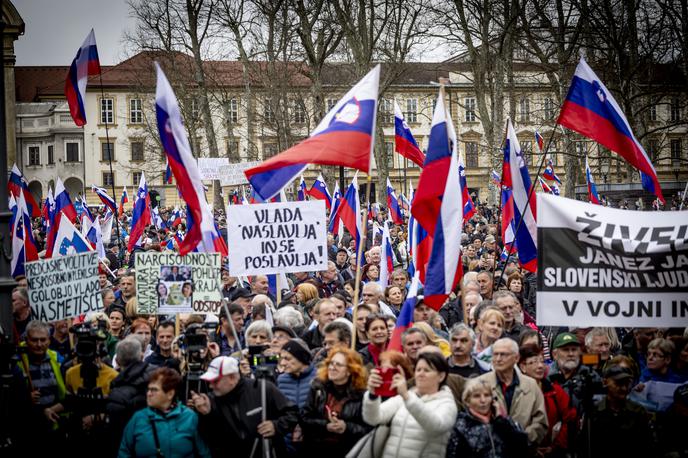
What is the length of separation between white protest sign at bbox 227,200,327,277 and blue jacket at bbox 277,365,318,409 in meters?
2.61

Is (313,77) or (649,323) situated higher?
(313,77)

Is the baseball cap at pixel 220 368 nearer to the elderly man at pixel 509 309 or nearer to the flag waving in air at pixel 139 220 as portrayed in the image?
the elderly man at pixel 509 309

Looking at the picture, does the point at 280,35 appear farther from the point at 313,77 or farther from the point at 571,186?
the point at 571,186

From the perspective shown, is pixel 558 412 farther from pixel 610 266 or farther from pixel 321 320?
pixel 321 320

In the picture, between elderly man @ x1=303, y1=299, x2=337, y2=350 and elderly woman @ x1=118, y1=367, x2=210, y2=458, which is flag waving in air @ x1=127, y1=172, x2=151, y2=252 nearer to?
elderly man @ x1=303, y1=299, x2=337, y2=350

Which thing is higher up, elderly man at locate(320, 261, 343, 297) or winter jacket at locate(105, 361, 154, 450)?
elderly man at locate(320, 261, 343, 297)

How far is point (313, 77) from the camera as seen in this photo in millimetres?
37750

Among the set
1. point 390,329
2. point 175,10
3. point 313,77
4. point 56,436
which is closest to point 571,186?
point 313,77

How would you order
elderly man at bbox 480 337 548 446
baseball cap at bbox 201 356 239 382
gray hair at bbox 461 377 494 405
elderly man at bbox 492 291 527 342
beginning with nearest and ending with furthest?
gray hair at bbox 461 377 494 405
baseball cap at bbox 201 356 239 382
elderly man at bbox 480 337 548 446
elderly man at bbox 492 291 527 342

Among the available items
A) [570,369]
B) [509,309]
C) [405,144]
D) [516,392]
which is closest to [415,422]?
[516,392]

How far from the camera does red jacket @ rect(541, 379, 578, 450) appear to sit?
7.41 m

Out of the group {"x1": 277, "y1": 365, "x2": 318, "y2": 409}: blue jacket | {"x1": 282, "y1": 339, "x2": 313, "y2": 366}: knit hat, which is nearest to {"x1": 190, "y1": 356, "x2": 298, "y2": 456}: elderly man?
{"x1": 277, "y1": 365, "x2": 318, "y2": 409}: blue jacket

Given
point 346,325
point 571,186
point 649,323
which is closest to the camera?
point 649,323

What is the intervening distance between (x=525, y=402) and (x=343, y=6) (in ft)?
110
